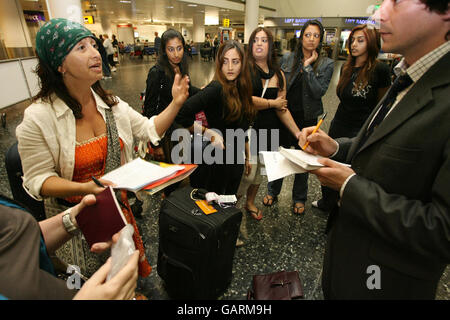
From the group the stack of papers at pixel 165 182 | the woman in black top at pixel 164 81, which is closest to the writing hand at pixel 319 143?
the stack of papers at pixel 165 182

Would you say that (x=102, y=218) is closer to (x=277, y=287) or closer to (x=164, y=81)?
(x=277, y=287)

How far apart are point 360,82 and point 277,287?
203 cm

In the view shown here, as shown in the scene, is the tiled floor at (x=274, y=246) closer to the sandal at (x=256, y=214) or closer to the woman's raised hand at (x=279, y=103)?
the sandal at (x=256, y=214)

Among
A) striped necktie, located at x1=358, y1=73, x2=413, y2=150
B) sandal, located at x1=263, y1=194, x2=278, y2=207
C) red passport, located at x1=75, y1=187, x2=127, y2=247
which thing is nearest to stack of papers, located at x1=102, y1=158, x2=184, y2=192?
red passport, located at x1=75, y1=187, x2=127, y2=247

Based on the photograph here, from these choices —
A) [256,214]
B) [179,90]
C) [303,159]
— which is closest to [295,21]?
[256,214]

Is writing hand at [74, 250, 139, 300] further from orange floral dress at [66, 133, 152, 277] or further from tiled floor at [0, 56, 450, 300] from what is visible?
tiled floor at [0, 56, 450, 300]

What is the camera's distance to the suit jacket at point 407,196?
0.73 m

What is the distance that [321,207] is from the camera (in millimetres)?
2871

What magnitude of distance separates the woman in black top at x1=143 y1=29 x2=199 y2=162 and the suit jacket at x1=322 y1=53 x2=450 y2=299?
2135 millimetres

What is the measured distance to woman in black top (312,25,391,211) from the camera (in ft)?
7.82

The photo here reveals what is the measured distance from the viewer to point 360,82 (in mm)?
2422

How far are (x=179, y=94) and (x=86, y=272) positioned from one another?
4.02 ft
